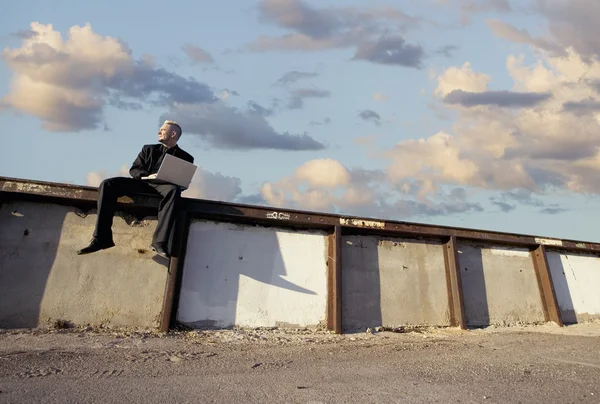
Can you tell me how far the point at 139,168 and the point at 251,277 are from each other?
220 cm

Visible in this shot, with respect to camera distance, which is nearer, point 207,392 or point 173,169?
point 207,392

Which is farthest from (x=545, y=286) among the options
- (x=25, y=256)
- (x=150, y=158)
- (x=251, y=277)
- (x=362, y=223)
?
(x=25, y=256)

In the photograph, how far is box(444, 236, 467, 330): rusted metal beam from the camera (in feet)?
24.8

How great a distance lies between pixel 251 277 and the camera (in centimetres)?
674

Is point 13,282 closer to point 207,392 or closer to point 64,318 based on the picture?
point 64,318

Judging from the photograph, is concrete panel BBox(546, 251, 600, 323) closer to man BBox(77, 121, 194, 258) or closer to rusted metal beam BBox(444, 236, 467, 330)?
rusted metal beam BBox(444, 236, 467, 330)

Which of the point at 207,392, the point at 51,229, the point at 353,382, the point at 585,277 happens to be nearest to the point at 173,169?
the point at 51,229

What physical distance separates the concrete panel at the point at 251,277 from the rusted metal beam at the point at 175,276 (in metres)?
0.09

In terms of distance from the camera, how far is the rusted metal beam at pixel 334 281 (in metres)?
6.76

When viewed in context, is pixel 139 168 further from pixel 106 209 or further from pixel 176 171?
pixel 106 209

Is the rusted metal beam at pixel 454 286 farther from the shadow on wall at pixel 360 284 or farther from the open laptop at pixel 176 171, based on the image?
the open laptop at pixel 176 171

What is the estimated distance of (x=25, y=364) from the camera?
13.9 ft

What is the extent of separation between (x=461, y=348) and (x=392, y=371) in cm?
175

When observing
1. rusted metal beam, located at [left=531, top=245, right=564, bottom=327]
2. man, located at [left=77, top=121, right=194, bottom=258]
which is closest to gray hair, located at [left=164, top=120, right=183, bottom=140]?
man, located at [left=77, top=121, right=194, bottom=258]
